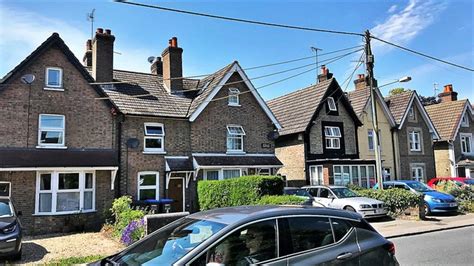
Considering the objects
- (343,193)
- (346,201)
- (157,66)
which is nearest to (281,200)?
(346,201)

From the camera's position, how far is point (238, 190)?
16.9 m

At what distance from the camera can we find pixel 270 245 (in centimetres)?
424

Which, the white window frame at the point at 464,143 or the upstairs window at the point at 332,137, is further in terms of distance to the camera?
the white window frame at the point at 464,143

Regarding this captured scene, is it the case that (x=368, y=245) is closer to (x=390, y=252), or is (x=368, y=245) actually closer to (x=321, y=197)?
(x=390, y=252)

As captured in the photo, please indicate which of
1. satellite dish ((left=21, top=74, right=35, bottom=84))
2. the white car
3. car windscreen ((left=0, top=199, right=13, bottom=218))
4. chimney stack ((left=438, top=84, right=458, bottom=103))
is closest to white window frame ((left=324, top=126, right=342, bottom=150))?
the white car

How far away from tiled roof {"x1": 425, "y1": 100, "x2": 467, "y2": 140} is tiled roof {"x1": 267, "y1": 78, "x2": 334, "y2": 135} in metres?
14.4

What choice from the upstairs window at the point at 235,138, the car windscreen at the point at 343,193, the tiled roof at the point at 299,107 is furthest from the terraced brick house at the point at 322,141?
the car windscreen at the point at 343,193

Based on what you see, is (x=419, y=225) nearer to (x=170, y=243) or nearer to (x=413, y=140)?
(x=170, y=243)

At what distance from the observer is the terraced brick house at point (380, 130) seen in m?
28.9

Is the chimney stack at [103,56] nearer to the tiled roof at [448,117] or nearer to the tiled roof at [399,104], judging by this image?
the tiled roof at [399,104]

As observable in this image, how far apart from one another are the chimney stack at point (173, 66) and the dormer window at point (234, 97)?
9.70 ft

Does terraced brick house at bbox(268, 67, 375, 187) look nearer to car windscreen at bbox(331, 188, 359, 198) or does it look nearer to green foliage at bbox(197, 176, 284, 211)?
car windscreen at bbox(331, 188, 359, 198)

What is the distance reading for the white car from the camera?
16.2 meters

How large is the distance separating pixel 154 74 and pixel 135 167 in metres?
7.24
